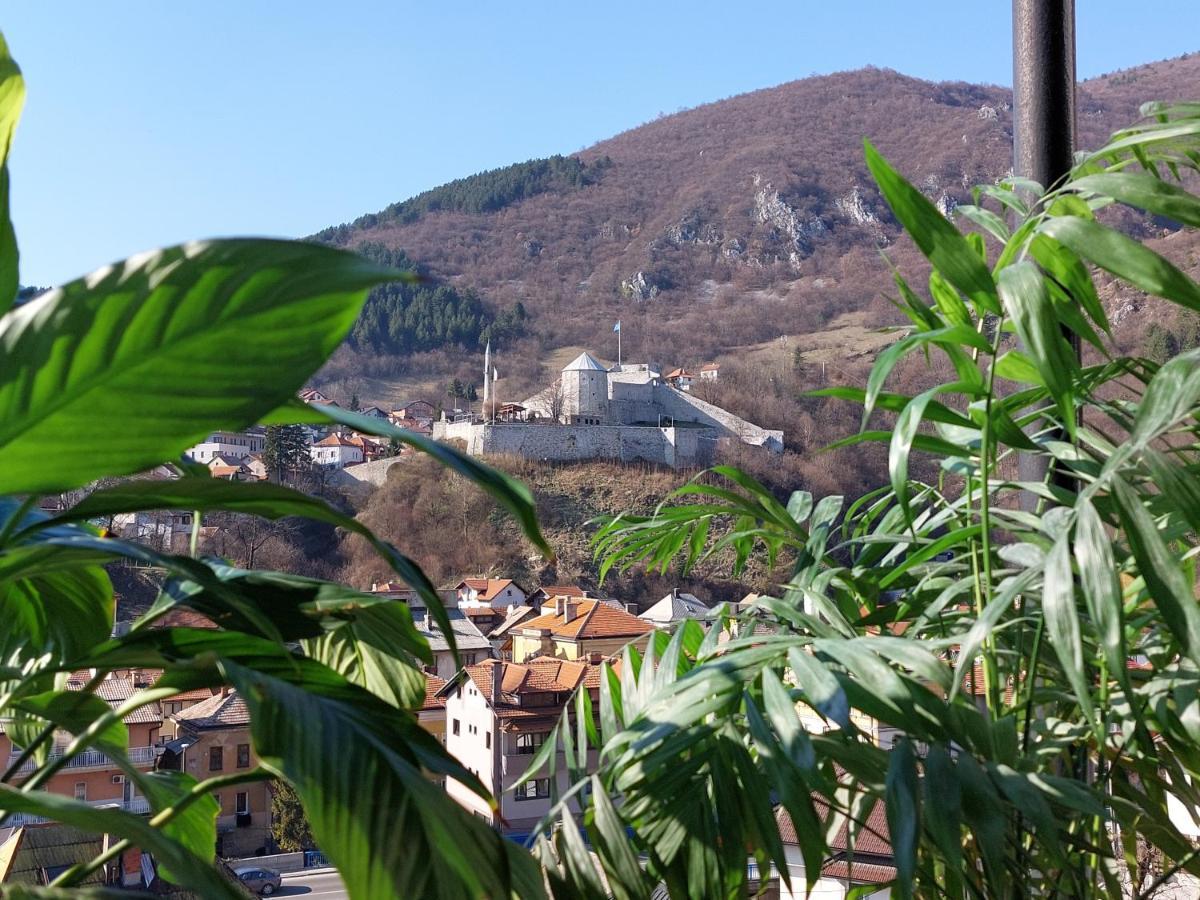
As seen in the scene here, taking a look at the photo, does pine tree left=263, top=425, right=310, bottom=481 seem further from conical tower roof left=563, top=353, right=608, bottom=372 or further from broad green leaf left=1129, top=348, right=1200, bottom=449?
broad green leaf left=1129, top=348, right=1200, bottom=449

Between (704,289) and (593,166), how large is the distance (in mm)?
8730

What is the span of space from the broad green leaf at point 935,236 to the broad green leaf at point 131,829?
388 mm

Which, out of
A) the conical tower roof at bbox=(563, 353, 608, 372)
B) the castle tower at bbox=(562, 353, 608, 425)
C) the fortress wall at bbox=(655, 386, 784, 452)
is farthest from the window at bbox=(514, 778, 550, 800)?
the fortress wall at bbox=(655, 386, 784, 452)

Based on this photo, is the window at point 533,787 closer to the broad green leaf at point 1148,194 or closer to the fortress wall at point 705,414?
the broad green leaf at point 1148,194

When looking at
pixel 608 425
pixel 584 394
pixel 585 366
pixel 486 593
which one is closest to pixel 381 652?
pixel 486 593

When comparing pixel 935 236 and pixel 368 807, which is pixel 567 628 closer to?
pixel 935 236

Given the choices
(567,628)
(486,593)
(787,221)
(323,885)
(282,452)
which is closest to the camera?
(323,885)

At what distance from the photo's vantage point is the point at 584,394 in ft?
70.9

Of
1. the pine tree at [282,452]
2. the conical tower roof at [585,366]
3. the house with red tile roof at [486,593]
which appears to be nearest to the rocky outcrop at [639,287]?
the conical tower roof at [585,366]

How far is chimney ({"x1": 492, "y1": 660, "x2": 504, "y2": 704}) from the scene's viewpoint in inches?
73.5

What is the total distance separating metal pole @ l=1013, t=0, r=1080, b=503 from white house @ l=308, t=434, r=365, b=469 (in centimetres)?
2032

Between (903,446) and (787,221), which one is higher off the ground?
(787,221)

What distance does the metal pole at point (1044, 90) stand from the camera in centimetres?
87

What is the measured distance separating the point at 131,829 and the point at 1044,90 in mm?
862
